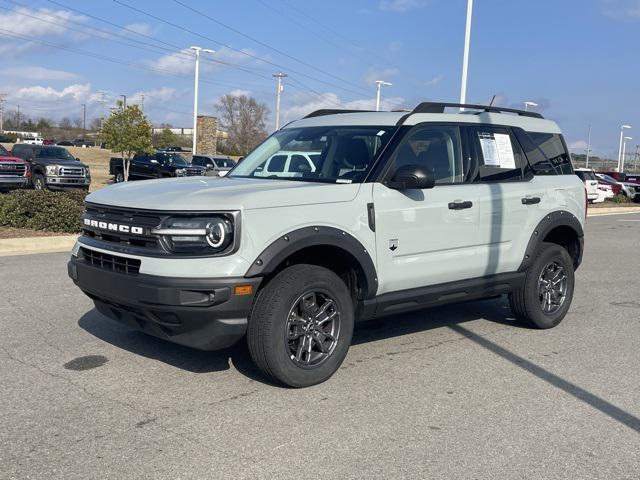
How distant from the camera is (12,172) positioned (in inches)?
848

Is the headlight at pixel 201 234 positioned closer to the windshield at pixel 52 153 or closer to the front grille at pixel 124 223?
the front grille at pixel 124 223

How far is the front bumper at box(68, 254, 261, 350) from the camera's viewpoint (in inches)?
161

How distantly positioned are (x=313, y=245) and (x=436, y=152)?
1.64 meters

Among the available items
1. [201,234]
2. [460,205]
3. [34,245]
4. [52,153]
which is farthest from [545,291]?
[52,153]

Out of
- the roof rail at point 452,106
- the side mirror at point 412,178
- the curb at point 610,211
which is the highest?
the roof rail at point 452,106

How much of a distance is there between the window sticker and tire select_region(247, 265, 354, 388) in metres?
2.05

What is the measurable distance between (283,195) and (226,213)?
0.47 m

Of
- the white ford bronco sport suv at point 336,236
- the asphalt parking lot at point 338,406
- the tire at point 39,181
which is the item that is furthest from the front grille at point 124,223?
the tire at point 39,181

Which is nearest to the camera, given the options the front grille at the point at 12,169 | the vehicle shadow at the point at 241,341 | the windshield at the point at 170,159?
the vehicle shadow at the point at 241,341

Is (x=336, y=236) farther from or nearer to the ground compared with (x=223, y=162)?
nearer to the ground

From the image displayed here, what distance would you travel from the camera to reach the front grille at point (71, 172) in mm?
23203

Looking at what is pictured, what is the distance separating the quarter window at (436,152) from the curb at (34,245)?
7.66m

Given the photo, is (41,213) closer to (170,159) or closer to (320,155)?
(320,155)

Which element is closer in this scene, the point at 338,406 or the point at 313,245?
the point at 338,406
